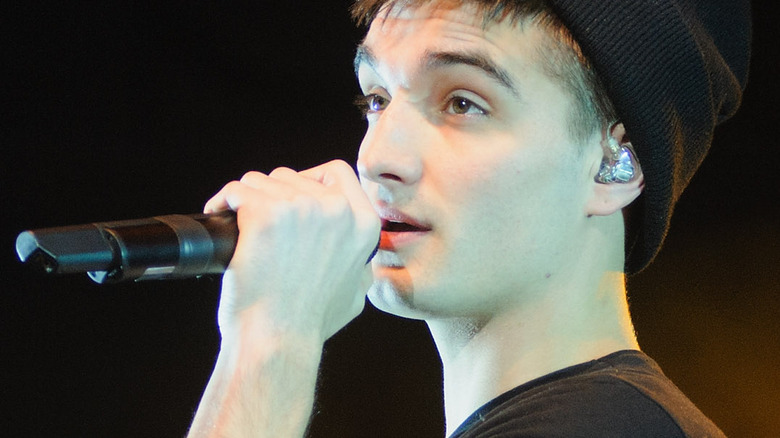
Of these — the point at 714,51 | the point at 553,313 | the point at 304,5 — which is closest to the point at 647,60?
the point at 714,51

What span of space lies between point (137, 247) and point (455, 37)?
61 centimetres

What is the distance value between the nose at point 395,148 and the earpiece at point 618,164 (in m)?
0.30

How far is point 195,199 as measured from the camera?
273 centimetres

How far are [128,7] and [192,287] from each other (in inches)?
34.1

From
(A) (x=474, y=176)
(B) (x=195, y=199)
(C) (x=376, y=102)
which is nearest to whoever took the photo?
(A) (x=474, y=176)

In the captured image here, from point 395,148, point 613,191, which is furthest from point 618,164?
point 395,148

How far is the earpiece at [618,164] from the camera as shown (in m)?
1.43

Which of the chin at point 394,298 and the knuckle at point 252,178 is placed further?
the chin at point 394,298

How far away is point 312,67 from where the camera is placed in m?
2.86

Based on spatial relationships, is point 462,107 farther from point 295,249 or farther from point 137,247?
point 137,247

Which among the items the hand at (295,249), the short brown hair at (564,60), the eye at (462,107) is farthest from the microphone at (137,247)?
the short brown hair at (564,60)

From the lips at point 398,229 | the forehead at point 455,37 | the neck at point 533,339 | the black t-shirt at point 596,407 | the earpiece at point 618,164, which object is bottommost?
the black t-shirt at point 596,407

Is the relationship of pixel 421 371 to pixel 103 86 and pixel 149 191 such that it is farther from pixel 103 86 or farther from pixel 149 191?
pixel 103 86

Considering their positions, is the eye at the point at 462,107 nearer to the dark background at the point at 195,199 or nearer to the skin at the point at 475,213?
the skin at the point at 475,213
